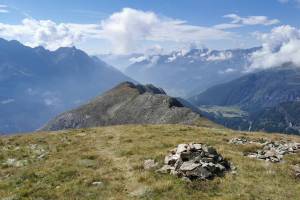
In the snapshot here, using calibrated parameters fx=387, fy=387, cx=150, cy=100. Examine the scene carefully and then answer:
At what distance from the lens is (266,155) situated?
104ft

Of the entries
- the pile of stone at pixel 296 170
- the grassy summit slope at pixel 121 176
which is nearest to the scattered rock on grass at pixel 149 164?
the grassy summit slope at pixel 121 176

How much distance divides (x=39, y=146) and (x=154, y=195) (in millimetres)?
21893

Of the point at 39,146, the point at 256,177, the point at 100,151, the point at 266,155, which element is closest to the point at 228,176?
the point at 256,177

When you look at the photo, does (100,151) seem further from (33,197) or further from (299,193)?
(299,193)

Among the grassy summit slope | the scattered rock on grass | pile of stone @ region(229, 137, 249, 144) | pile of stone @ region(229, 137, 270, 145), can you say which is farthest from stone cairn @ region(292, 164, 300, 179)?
pile of stone @ region(229, 137, 249, 144)

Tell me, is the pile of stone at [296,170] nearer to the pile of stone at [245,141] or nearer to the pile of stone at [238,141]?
the pile of stone at [245,141]

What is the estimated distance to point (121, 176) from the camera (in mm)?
26328

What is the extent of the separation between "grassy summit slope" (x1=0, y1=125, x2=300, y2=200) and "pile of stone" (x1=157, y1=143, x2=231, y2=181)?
730mm

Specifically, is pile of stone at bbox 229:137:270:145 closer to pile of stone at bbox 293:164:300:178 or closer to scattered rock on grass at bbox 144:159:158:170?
pile of stone at bbox 293:164:300:178

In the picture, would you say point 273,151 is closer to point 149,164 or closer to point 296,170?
point 296,170

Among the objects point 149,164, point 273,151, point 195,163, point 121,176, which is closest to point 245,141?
point 273,151

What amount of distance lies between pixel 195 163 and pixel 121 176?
5093mm

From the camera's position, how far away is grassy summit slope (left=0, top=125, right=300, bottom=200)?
2281cm

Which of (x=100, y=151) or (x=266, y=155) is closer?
(x=266, y=155)
